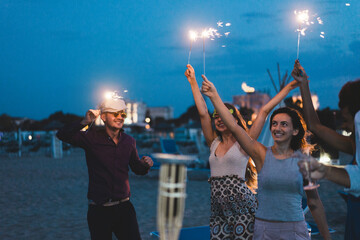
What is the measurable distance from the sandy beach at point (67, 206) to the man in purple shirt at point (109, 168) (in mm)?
3504

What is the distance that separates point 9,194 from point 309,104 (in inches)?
439

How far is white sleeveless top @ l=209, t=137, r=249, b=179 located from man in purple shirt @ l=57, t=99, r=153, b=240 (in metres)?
0.67

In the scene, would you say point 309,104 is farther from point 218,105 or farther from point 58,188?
point 58,188

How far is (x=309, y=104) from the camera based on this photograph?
3104 mm

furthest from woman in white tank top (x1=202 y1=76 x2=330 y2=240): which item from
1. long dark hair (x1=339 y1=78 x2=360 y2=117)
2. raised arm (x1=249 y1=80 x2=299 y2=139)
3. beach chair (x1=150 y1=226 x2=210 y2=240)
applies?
beach chair (x1=150 y1=226 x2=210 y2=240)

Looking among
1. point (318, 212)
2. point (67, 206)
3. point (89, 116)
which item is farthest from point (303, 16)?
point (67, 206)

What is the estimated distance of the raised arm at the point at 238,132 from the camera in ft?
10.7

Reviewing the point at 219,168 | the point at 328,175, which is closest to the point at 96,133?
the point at 219,168

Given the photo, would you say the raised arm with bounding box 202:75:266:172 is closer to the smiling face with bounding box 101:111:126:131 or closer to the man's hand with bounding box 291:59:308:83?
the man's hand with bounding box 291:59:308:83

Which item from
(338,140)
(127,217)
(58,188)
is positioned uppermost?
(338,140)

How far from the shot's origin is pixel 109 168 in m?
4.11

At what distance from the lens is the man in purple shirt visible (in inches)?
156

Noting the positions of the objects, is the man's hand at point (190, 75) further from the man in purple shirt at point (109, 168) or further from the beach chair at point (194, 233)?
the beach chair at point (194, 233)

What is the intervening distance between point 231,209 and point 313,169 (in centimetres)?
190
